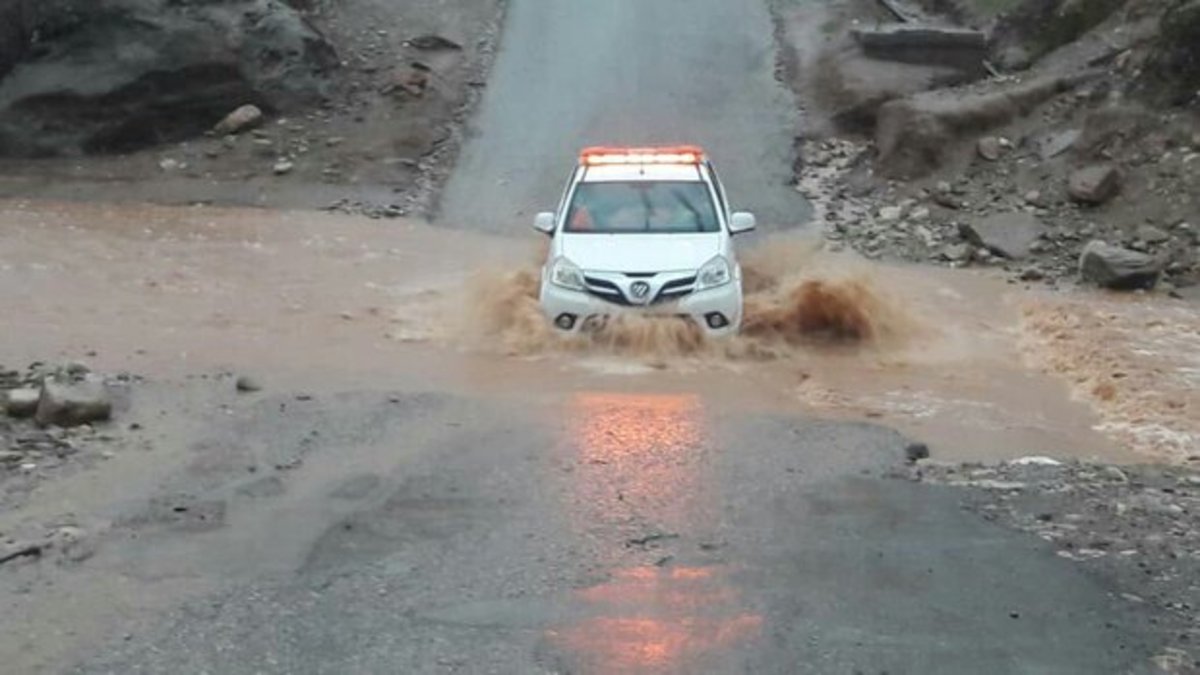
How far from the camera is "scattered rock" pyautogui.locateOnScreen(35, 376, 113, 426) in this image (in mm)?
11508

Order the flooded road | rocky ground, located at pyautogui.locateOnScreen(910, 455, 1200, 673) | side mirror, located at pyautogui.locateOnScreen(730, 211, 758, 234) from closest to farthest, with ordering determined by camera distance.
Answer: the flooded road → rocky ground, located at pyautogui.locateOnScreen(910, 455, 1200, 673) → side mirror, located at pyautogui.locateOnScreen(730, 211, 758, 234)

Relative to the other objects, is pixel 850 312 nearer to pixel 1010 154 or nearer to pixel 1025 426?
pixel 1025 426

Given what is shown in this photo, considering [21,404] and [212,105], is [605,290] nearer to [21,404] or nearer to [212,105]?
[21,404]

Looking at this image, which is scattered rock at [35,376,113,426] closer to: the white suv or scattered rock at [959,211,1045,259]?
the white suv

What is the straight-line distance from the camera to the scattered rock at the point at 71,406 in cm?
1151

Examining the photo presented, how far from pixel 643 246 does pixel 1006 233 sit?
25.0 ft

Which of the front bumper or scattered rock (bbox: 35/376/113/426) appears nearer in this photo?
scattered rock (bbox: 35/376/113/426)

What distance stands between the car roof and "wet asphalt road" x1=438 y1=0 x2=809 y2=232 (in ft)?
20.3

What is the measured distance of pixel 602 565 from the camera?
28.3 feet

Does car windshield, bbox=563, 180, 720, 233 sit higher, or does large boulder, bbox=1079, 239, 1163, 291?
car windshield, bbox=563, 180, 720, 233

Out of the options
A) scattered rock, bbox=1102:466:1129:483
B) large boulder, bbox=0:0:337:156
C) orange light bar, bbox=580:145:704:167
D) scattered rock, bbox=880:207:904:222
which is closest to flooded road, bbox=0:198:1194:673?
scattered rock, bbox=1102:466:1129:483

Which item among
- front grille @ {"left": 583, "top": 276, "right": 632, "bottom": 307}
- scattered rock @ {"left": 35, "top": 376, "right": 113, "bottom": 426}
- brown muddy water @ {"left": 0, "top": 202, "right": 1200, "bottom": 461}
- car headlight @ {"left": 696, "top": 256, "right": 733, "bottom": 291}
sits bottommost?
brown muddy water @ {"left": 0, "top": 202, "right": 1200, "bottom": 461}

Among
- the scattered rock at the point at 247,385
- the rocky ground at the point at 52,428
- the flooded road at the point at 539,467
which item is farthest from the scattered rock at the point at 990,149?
the rocky ground at the point at 52,428

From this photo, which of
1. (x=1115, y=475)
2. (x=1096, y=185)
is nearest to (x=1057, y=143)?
(x=1096, y=185)
